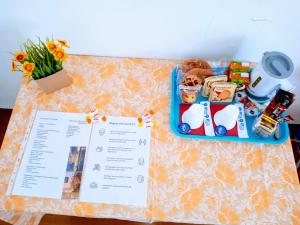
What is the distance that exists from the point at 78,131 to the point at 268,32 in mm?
824

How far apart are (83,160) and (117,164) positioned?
0.13m

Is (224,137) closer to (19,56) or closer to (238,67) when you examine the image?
(238,67)

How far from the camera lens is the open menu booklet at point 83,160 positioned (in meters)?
0.84

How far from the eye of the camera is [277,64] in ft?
2.85

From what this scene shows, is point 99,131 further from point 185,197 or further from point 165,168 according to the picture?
point 185,197

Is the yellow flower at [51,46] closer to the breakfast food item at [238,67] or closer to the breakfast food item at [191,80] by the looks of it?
the breakfast food item at [191,80]

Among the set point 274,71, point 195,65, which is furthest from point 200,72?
point 274,71

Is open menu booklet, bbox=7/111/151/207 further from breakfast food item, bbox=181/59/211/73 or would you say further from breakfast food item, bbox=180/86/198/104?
breakfast food item, bbox=181/59/211/73

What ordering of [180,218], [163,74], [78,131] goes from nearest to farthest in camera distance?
1. [180,218]
2. [78,131]
3. [163,74]

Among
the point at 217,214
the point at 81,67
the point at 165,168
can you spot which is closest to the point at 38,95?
the point at 81,67

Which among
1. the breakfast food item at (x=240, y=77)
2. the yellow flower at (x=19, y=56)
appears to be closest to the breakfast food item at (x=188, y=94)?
the breakfast food item at (x=240, y=77)

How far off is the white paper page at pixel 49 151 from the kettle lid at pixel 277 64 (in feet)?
2.30

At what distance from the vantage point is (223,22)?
896mm

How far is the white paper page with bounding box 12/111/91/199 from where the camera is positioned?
85 cm
